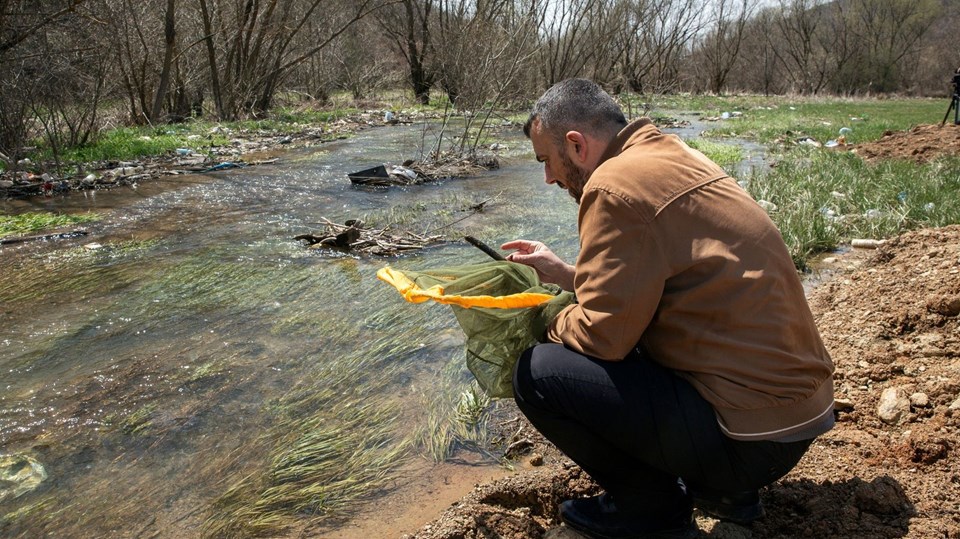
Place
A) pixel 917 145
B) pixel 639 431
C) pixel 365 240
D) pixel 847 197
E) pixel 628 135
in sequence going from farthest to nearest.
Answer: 1. pixel 917 145
2. pixel 847 197
3. pixel 365 240
4. pixel 628 135
5. pixel 639 431

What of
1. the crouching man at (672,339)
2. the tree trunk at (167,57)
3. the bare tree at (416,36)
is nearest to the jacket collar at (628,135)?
the crouching man at (672,339)

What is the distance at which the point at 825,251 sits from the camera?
223 inches

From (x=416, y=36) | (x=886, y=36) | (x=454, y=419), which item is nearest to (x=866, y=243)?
(x=454, y=419)

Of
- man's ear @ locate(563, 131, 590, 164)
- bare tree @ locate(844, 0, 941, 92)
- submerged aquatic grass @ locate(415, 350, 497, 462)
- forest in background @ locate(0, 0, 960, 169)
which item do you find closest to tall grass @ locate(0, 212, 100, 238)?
forest in background @ locate(0, 0, 960, 169)

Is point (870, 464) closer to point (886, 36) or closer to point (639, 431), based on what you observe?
point (639, 431)

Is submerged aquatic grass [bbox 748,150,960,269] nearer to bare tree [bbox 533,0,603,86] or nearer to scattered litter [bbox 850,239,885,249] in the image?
scattered litter [bbox 850,239,885,249]

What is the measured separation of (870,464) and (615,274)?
1387mm

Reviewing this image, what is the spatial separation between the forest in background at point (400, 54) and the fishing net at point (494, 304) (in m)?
8.49

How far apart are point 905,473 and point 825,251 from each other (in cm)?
Answer: 381

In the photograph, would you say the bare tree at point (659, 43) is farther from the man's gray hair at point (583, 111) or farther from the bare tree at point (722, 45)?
the man's gray hair at point (583, 111)

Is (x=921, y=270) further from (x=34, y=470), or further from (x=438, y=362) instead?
(x=34, y=470)

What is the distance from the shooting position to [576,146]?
2068 mm

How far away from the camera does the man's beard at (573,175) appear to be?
212 cm

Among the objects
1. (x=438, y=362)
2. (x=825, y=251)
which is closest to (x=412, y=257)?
(x=438, y=362)
